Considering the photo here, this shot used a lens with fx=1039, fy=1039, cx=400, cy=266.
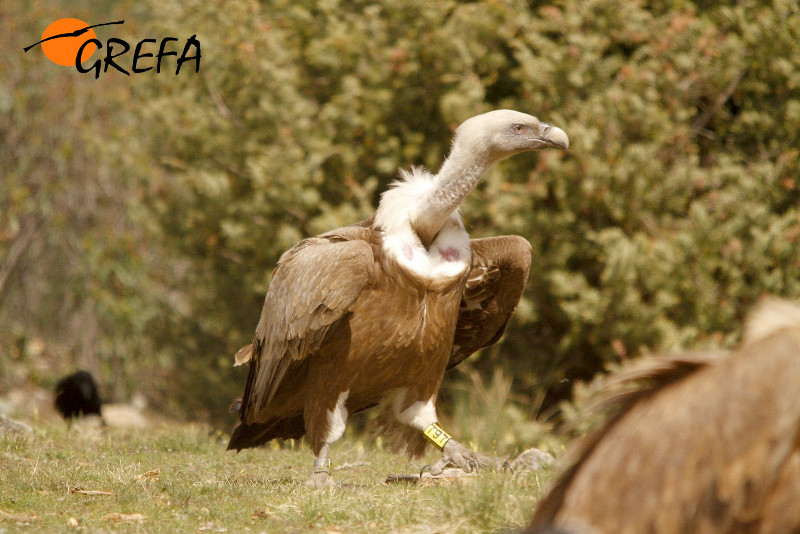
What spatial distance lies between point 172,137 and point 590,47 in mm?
4465

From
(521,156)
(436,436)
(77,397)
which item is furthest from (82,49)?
(436,436)

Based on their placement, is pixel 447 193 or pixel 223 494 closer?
pixel 223 494

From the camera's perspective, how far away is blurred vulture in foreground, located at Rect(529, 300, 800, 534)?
315cm

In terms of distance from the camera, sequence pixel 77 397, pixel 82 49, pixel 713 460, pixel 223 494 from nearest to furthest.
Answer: pixel 713 460
pixel 223 494
pixel 77 397
pixel 82 49

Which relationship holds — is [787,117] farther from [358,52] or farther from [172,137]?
[172,137]

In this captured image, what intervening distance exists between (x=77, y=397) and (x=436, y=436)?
5.06 meters

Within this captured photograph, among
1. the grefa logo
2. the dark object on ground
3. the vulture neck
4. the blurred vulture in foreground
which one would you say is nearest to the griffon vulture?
the vulture neck

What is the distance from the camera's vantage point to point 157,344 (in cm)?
1255

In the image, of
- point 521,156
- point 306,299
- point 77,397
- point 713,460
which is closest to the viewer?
point 713,460

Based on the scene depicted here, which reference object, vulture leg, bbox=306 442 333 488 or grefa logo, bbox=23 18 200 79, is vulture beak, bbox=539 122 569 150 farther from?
grefa logo, bbox=23 18 200 79

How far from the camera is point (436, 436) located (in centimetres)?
630

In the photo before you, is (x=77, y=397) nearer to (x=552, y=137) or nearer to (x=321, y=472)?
(x=321, y=472)

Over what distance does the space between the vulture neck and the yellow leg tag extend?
1.13 meters

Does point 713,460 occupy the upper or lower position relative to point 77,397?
upper
